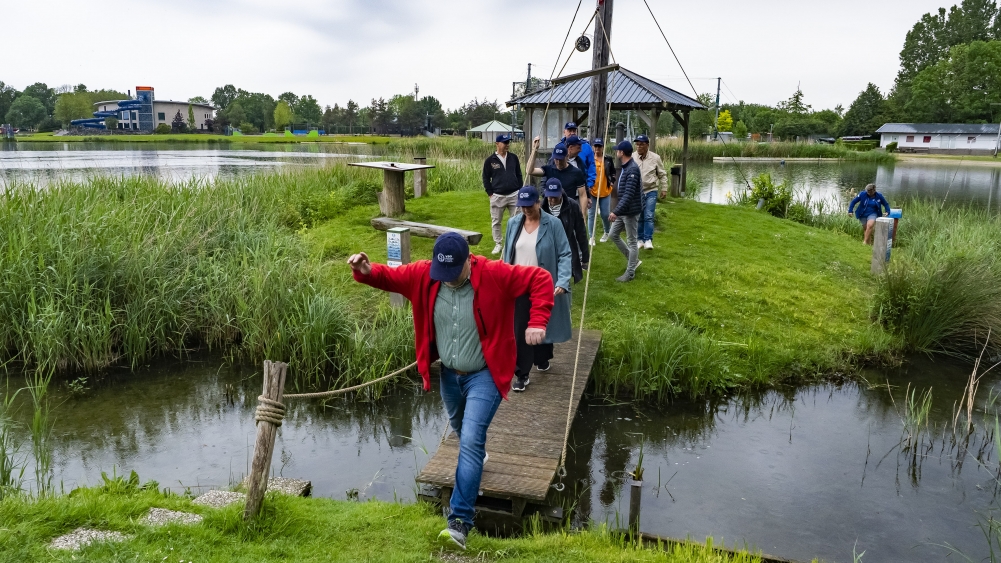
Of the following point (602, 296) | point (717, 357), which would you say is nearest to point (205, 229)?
point (602, 296)

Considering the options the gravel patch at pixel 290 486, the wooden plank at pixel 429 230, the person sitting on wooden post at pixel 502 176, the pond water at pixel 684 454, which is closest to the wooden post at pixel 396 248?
the wooden plank at pixel 429 230

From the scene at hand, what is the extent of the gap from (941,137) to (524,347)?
7071 cm

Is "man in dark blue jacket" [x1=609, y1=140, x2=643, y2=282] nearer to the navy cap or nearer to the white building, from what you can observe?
the navy cap

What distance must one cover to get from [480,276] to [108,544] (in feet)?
7.85

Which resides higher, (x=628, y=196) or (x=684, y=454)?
(x=628, y=196)

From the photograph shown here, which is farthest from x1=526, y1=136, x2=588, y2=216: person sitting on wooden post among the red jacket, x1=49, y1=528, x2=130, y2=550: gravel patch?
x1=49, y1=528, x2=130, y2=550: gravel patch

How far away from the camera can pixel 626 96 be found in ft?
49.9

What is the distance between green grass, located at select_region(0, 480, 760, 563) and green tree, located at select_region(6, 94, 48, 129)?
94007 mm

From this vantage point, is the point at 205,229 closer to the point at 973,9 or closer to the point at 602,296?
the point at 602,296

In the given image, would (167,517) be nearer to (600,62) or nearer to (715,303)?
(715,303)

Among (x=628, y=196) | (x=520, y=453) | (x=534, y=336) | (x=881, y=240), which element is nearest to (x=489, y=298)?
(x=534, y=336)

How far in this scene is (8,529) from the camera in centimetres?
354

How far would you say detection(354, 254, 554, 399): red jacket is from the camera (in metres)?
3.75

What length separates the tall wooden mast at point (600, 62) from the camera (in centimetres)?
853
